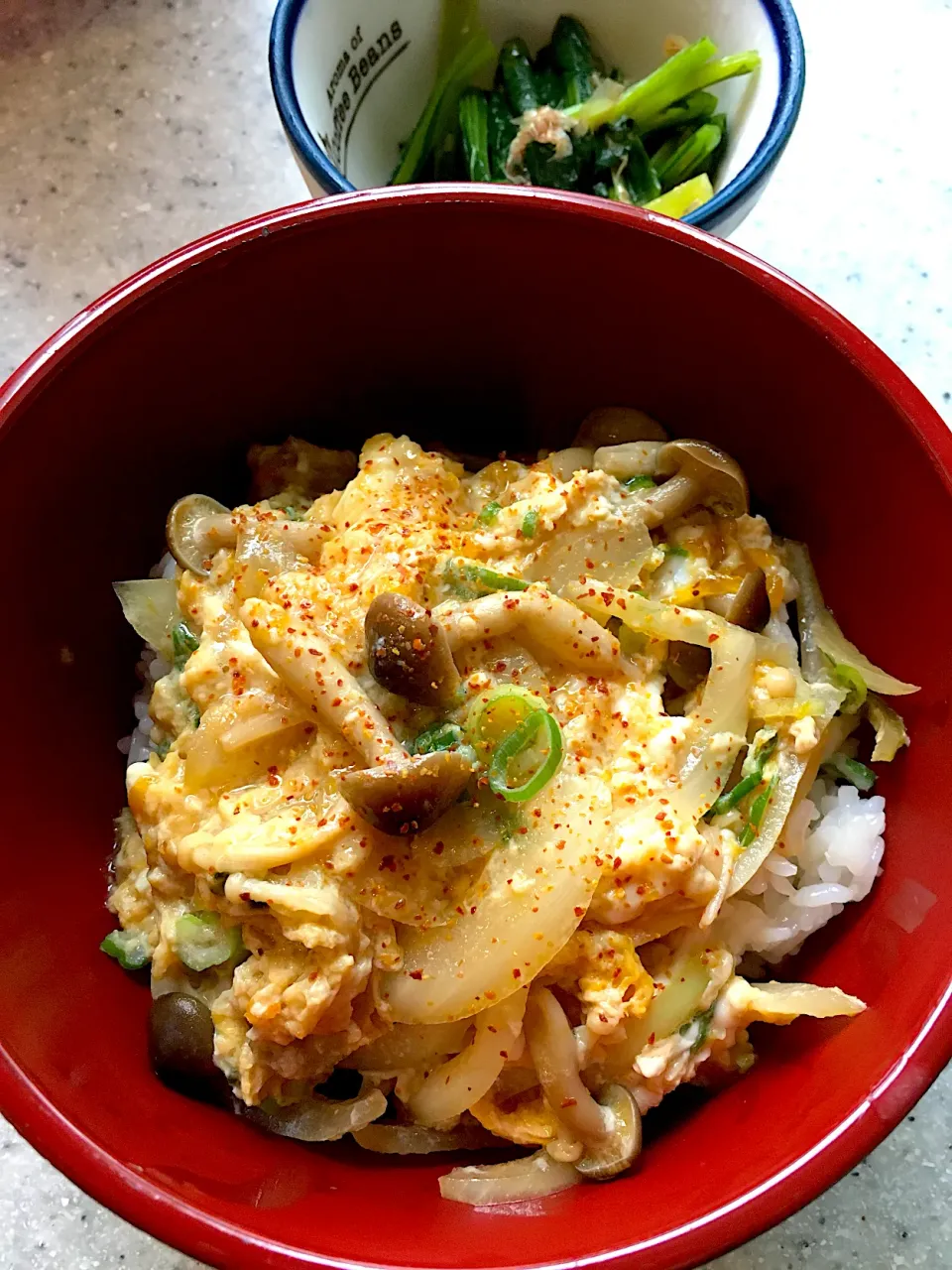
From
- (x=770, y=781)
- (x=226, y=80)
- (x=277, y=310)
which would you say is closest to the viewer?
(x=770, y=781)

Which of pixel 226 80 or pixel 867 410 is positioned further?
pixel 226 80

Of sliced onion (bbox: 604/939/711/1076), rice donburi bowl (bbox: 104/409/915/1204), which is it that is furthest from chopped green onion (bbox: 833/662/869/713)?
sliced onion (bbox: 604/939/711/1076)

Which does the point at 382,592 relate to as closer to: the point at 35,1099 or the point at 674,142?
the point at 35,1099

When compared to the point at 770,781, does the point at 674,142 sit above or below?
above

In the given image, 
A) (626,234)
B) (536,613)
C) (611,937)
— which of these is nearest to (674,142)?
(626,234)

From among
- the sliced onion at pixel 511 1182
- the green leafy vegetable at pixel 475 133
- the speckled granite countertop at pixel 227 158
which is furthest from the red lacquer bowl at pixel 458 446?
the speckled granite countertop at pixel 227 158
